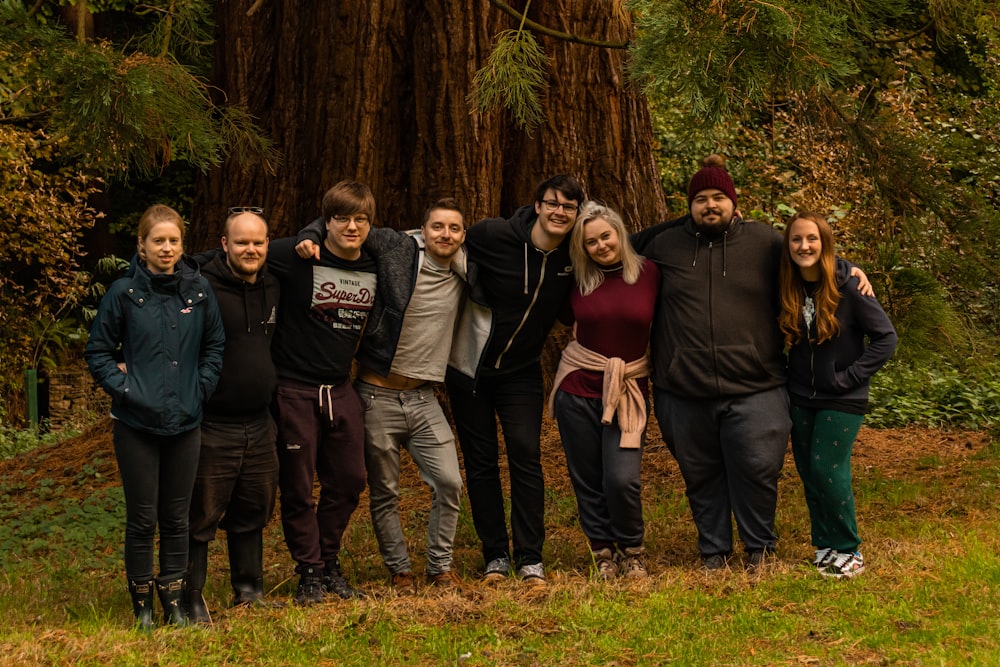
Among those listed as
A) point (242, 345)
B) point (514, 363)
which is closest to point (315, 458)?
point (242, 345)

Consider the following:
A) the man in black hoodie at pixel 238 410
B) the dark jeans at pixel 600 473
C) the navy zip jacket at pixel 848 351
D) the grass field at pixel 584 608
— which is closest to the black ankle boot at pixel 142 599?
the grass field at pixel 584 608

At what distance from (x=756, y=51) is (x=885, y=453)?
474 centimetres

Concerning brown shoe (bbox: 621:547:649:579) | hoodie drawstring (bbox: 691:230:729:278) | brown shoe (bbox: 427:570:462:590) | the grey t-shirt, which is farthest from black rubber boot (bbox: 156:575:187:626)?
hoodie drawstring (bbox: 691:230:729:278)

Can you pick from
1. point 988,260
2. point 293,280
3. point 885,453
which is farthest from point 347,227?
point 885,453

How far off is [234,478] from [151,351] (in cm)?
75

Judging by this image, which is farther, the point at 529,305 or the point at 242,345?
the point at 529,305

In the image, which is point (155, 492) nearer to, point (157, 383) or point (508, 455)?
point (157, 383)

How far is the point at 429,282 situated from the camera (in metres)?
5.87

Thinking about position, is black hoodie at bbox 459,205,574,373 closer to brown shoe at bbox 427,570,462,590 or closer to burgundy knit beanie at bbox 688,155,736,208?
burgundy knit beanie at bbox 688,155,736,208

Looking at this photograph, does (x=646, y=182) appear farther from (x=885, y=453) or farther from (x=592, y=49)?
(x=885, y=453)

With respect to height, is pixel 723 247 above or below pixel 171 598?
above

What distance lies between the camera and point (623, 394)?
19.5 ft

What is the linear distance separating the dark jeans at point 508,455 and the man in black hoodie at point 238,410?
110 cm

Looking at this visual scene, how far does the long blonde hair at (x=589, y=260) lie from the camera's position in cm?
591
